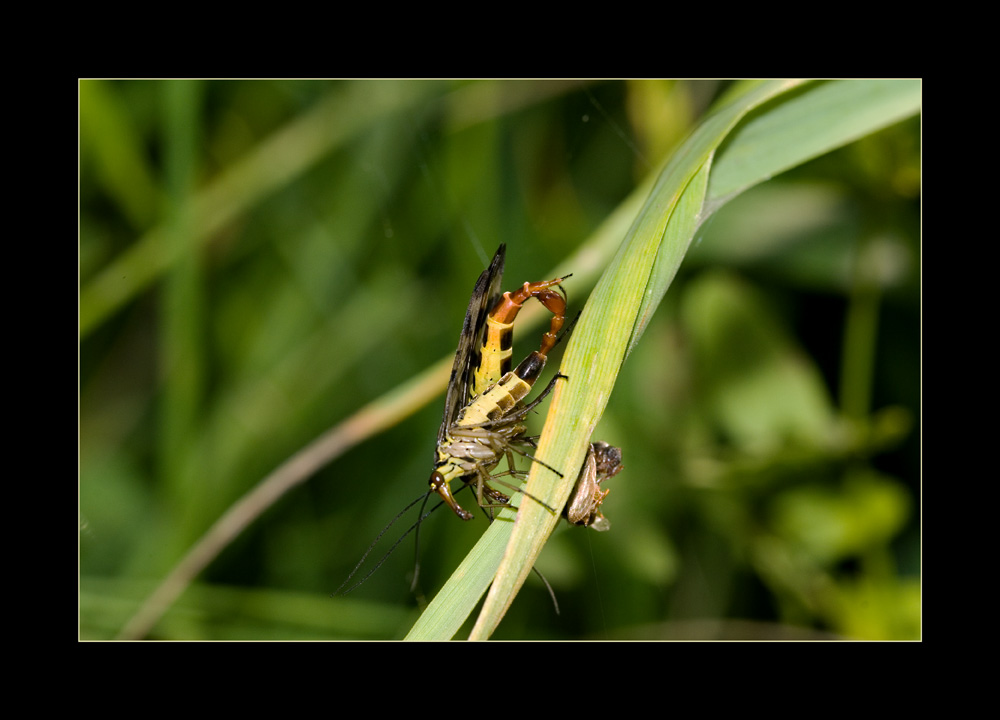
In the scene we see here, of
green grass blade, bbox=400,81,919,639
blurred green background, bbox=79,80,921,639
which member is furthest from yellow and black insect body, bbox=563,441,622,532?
blurred green background, bbox=79,80,921,639

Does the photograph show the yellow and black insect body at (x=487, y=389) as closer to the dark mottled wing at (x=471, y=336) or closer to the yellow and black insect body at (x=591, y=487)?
the dark mottled wing at (x=471, y=336)

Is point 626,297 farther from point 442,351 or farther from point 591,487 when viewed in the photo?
point 442,351

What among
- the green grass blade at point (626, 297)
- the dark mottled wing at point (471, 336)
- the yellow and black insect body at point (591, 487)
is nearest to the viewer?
the green grass blade at point (626, 297)

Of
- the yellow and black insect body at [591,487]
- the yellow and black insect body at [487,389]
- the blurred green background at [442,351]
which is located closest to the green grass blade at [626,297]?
the yellow and black insect body at [591,487]

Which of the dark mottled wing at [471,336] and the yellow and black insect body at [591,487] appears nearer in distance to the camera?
the yellow and black insect body at [591,487]

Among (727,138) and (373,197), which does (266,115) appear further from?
(727,138)

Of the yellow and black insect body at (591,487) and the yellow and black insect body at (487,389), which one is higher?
the yellow and black insect body at (487,389)

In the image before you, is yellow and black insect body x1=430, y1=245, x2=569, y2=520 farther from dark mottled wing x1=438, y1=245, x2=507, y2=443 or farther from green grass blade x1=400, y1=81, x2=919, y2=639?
green grass blade x1=400, y1=81, x2=919, y2=639
